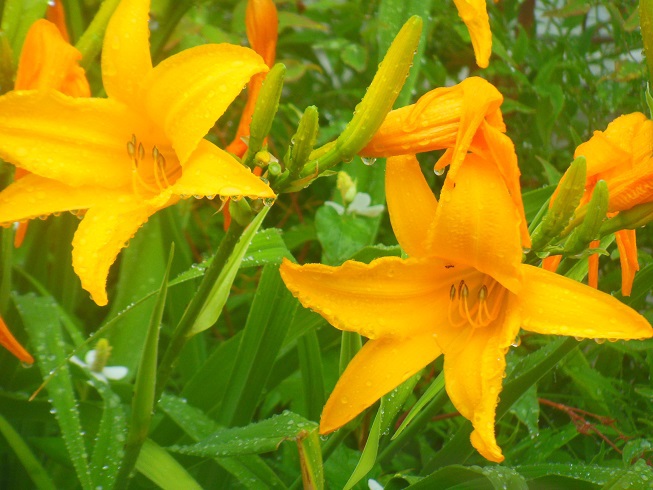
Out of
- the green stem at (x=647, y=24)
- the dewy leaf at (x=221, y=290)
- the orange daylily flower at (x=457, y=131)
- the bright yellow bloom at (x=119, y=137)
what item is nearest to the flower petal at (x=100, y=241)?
the bright yellow bloom at (x=119, y=137)

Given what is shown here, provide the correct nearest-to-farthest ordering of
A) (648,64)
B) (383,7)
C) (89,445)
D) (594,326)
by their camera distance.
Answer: (594,326) → (648,64) → (89,445) → (383,7)

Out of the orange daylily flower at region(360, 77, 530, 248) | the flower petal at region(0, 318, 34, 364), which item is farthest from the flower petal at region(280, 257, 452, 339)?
the flower petal at region(0, 318, 34, 364)

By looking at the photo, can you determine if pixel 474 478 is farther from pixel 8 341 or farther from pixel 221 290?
pixel 8 341

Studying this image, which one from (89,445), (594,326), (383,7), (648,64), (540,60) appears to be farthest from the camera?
(540,60)

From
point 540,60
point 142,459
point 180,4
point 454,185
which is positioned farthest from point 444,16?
point 142,459

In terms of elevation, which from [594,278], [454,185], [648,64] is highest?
[648,64]

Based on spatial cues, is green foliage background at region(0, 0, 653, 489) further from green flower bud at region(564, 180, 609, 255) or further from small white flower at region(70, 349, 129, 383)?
green flower bud at region(564, 180, 609, 255)

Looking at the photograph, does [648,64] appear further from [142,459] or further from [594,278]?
[142,459]
